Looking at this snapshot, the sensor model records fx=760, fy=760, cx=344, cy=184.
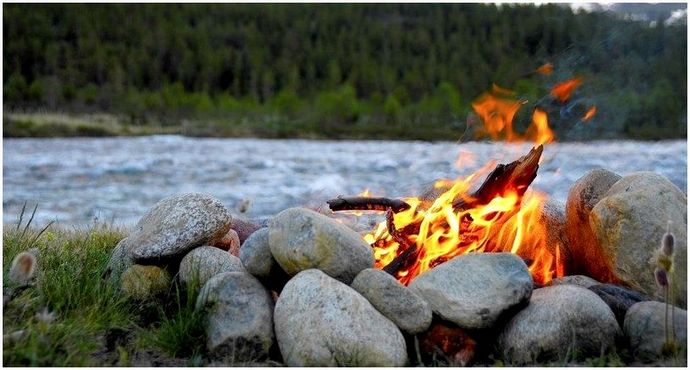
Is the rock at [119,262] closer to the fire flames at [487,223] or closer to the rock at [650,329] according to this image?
the fire flames at [487,223]

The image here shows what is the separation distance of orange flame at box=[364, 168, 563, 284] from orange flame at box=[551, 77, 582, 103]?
0.77 meters

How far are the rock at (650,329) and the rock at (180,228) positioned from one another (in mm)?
2600

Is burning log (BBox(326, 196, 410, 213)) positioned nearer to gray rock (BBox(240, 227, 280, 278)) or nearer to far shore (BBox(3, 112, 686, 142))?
gray rock (BBox(240, 227, 280, 278))

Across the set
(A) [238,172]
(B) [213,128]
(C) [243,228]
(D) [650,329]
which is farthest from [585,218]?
(B) [213,128]

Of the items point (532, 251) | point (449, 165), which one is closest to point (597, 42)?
point (532, 251)

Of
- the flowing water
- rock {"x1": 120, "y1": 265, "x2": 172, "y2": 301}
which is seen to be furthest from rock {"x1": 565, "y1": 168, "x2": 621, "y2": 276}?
the flowing water

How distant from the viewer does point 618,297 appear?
4.61m

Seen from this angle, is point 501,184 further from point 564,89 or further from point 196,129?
point 196,129

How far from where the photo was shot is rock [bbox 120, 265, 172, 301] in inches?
185

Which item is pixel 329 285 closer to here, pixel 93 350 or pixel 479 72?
pixel 93 350

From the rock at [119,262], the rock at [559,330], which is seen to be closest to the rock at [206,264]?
the rock at [119,262]

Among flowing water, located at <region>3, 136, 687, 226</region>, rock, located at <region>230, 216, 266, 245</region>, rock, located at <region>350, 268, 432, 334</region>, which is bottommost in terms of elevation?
flowing water, located at <region>3, 136, 687, 226</region>

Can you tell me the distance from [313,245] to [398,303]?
57cm

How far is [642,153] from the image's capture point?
23.4m
